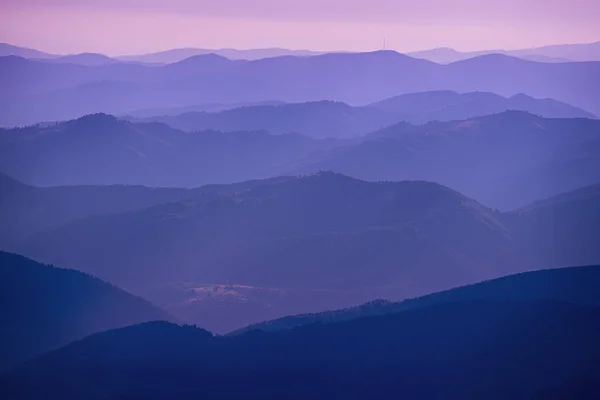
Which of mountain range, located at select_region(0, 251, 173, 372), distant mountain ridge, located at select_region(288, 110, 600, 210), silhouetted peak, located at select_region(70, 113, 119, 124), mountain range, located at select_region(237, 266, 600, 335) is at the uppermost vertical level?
silhouetted peak, located at select_region(70, 113, 119, 124)

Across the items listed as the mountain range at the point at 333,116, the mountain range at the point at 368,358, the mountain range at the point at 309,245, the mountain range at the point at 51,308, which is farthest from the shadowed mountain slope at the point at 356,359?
the mountain range at the point at 333,116

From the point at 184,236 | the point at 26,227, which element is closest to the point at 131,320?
the point at 184,236

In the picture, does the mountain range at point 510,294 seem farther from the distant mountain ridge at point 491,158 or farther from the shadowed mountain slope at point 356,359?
the distant mountain ridge at point 491,158

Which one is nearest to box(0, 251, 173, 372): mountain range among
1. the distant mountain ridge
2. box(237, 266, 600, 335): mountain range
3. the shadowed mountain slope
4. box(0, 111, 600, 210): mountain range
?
the shadowed mountain slope

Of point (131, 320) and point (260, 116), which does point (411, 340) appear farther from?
point (260, 116)

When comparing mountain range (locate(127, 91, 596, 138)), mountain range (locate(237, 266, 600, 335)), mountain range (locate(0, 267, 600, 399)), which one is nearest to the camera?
mountain range (locate(0, 267, 600, 399))

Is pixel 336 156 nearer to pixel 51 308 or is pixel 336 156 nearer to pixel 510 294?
pixel 51 308

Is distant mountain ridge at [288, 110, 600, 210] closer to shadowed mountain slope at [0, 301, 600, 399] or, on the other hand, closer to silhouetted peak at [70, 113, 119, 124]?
silhouetted peak at [70, 113, 119, 124]
